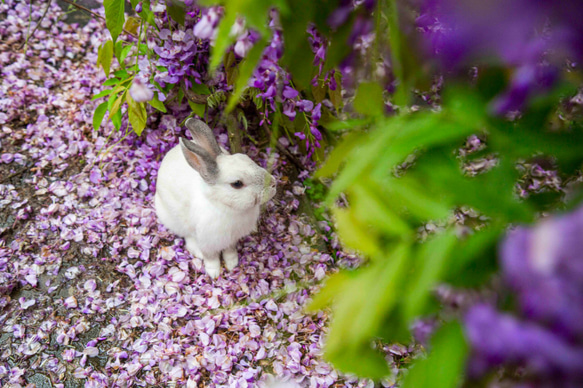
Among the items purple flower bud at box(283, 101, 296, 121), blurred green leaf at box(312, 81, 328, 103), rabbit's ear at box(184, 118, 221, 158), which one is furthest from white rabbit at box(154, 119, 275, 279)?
blurred green leaf at box(312, 81, 328, 103)

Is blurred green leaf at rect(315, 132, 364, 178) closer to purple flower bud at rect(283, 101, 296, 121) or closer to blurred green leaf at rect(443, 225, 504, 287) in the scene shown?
blurred green leaf at rect(443, 225, 504, 287)

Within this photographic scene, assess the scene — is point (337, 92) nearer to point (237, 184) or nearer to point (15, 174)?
point (237, 184)

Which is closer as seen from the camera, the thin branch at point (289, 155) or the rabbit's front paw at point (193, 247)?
the rabbit's front paw at point (193, 247)

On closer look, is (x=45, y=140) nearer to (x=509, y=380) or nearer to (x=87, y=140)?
(x=87, y=140)

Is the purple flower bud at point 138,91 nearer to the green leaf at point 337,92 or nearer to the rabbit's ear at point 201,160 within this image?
the rabbit's ear at point 201,160

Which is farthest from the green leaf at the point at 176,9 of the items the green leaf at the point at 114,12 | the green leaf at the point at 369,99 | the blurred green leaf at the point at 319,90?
the green leaf at the point at 369,99

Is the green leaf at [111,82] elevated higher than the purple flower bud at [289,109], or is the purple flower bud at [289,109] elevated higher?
the purple flower bud at [289,109]

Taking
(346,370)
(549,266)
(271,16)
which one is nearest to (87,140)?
(271,16)

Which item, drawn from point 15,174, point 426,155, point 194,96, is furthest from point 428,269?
point 15,174
